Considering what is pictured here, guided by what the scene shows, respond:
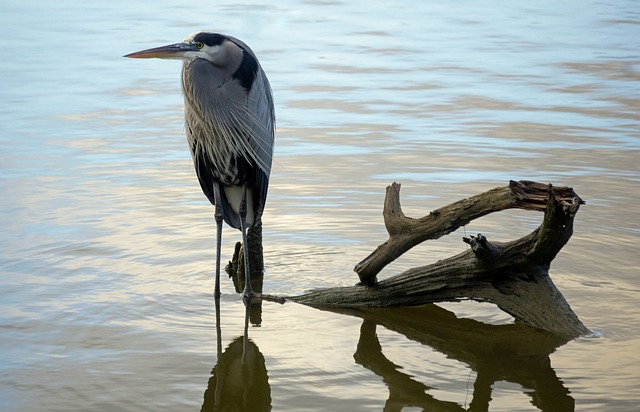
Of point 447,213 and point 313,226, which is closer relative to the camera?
point 447,213

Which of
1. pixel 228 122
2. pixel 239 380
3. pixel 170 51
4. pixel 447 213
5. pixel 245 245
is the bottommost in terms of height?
pixel 239 380

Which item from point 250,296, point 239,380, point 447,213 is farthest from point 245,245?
point 447,213

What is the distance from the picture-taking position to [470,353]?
5.08 metres

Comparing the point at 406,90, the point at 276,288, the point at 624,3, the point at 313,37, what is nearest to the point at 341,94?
the point at 406,90

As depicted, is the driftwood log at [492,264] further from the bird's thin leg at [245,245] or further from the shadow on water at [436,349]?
the bird's thin leg at [245,245]

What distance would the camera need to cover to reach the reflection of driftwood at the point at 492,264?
4.64 m

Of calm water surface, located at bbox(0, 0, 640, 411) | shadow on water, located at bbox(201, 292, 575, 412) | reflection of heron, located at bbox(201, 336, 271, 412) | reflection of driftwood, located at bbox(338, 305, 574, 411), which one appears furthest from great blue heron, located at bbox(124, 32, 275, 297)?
reflection of driftwood, located at bbox(338, 305, 574, 411)

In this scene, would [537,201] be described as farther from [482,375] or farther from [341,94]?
[341,94]

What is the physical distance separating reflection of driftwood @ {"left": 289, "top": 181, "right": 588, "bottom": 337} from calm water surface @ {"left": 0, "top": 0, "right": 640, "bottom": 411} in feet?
0.58

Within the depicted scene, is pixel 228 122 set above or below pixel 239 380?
above

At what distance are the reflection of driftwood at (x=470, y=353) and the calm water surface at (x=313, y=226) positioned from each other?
0.6 inches

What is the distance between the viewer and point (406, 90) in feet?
39.9

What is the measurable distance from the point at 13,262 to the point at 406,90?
6.83 m

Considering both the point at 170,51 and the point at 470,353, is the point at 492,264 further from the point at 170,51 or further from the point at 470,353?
the point at 170,51
